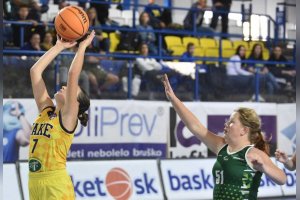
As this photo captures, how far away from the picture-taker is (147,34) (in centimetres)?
1689

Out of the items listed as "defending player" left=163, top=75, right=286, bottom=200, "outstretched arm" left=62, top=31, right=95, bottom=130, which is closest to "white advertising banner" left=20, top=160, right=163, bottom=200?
"outstretched arm" left=62, top=31, right=95, bottom=130

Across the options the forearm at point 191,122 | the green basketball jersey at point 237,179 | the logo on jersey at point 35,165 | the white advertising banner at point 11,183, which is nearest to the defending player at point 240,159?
the green basketball jersey at point 237,179

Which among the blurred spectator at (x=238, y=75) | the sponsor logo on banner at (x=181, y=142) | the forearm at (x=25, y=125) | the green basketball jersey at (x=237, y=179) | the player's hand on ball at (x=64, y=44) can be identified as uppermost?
the player's hand on ball at (x=64, y=44)

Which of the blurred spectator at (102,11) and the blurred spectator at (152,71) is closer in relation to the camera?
the blurred spectator at (152,71)

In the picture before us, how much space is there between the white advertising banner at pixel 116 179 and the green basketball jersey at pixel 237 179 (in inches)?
257

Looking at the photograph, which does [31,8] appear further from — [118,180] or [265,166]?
[265,166]

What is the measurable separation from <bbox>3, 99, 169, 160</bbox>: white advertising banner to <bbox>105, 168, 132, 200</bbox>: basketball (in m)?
1.09

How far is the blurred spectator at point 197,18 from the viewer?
60.4ft

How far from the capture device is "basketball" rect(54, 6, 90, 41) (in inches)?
265

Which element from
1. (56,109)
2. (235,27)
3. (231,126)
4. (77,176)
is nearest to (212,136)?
(231,126)

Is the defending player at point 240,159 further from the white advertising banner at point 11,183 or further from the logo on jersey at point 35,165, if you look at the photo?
the white advertising banner at point 11,183

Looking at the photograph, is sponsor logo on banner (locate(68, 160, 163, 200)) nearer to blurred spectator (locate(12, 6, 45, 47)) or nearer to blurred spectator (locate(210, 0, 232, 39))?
blurred spectator (locate(12, 6, 45, 47))

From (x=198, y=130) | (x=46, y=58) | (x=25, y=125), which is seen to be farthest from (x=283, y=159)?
(x=25, y=125)

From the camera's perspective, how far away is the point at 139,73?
1457cm
